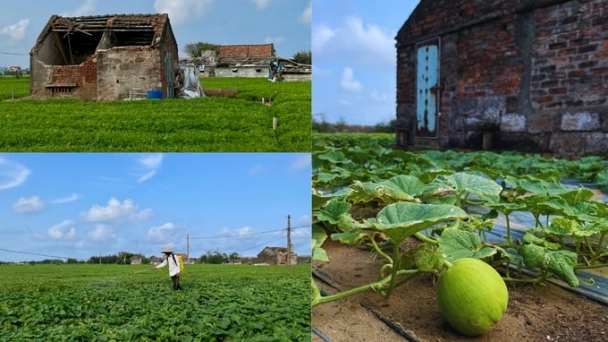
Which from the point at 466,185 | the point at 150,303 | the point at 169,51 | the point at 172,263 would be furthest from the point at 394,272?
the point at 169,51

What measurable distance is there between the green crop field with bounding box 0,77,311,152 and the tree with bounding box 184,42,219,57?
12 cm

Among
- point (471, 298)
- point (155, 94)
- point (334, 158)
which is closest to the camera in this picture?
point (471, 298)

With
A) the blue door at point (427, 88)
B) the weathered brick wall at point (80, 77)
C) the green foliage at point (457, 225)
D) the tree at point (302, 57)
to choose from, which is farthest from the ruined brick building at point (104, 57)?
the blue door at point (427, 88)

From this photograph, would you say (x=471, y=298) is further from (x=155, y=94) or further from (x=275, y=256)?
(x=155, y=94)

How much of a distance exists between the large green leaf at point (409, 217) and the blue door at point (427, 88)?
5.38 m

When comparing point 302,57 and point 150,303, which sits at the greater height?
point 302,57

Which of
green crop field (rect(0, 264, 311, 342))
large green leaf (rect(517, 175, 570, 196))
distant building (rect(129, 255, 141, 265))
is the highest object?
large green leaf (rect(517, 175, 570, 196))

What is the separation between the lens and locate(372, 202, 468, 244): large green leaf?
2.95 ft

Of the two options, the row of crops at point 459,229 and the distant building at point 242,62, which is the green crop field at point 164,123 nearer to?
the distant building at point 242,62

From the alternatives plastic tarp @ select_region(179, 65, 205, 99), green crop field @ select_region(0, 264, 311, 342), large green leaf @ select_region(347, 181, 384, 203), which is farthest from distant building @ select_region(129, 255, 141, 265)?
plastic tarp @ select_region(179, 65, 205, 99)

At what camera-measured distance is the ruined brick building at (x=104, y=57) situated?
1.75 meters

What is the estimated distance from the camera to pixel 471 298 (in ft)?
3.05

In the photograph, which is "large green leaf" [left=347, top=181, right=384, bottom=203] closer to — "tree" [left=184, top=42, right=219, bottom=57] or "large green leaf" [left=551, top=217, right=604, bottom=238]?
"large green leaf" [left=551, top=217, right=604, bottom=238]

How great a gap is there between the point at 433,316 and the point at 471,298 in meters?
0.13
